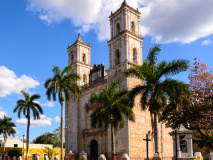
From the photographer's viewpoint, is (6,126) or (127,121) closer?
(127,121)

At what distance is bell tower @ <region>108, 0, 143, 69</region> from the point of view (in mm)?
29500

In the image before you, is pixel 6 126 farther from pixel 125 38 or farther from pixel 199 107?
pixel 199 107

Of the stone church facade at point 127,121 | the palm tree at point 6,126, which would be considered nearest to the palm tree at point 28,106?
the stone church facade at point 127,121

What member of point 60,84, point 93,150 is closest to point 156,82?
point 60,84

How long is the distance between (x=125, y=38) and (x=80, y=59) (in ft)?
36.2

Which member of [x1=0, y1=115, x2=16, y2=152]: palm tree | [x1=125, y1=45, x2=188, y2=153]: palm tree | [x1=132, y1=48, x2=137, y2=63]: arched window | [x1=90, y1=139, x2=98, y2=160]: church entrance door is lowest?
[x1=90, y1=139, x2=98, y2=160]: church entrance door

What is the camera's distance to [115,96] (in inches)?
864

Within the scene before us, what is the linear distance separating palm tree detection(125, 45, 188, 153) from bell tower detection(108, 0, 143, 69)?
10088 mm

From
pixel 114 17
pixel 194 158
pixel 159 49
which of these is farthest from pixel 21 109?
pixel 194 158

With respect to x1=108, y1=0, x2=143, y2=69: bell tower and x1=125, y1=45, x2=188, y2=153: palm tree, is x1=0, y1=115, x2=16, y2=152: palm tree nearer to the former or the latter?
x1=108, y1=0, x2=143, y2=69: bell tower

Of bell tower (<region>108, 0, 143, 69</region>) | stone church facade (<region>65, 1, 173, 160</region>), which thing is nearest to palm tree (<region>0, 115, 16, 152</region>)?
stone church facade (<region>65, 1, 173, 160</region>)

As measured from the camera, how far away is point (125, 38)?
29.6 metres

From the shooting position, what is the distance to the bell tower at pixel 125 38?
29.5 metres

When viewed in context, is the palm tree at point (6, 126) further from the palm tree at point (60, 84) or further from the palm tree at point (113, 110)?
the palm tree at point (113, 110)
